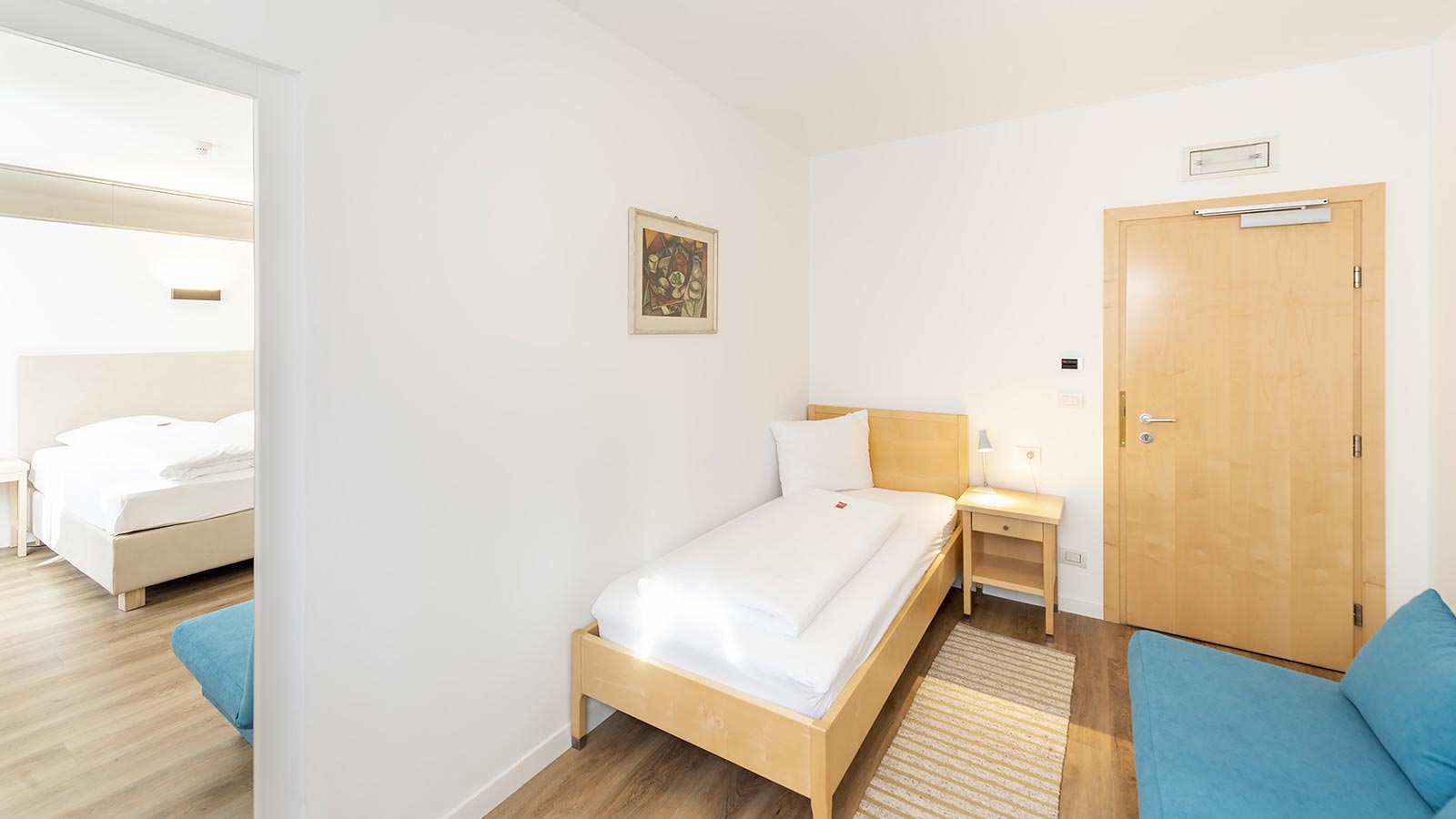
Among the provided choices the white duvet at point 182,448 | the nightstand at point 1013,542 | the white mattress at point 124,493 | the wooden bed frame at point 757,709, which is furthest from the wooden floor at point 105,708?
the nightstand at point 1013,542

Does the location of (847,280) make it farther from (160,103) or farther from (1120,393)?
(160,103)

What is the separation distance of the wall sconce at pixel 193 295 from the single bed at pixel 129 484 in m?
0.13

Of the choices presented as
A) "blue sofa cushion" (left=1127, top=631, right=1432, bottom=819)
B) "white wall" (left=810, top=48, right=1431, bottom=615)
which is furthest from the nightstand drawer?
"blue sofa cushion" (left=1127, top=631, right=1432, bottom=819)

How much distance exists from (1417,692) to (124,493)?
10.4ft

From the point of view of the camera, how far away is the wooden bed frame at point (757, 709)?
5.84 ft

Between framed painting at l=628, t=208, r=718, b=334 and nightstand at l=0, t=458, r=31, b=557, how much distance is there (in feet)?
5.58

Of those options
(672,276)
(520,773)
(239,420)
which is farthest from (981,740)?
(239,420)

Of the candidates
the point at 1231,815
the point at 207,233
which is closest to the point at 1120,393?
the point at 1231,815

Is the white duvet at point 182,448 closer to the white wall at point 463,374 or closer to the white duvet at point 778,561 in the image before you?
the white wall at point 463,374

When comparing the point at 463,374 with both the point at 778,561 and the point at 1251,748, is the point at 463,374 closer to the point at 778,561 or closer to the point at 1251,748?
the point at 778,561

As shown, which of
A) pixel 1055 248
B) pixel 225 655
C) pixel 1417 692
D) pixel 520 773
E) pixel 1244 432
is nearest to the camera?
pixel 1417 692

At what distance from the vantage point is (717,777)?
2.12 meters

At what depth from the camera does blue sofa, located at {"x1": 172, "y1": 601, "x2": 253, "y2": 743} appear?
1.55 metres

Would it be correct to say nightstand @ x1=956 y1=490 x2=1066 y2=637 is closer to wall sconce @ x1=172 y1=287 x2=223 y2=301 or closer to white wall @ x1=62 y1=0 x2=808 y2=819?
white wall @ x1=62 y1=0 x2=808 y2=819
